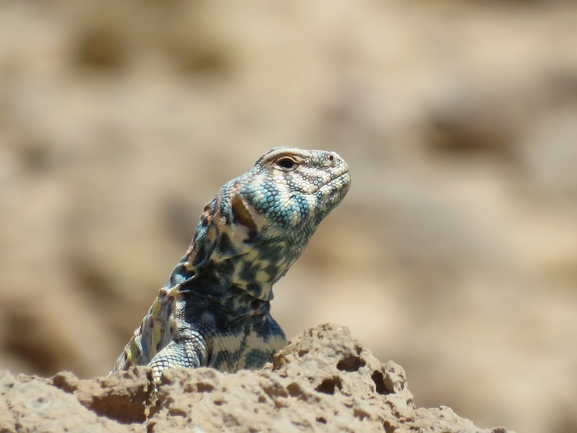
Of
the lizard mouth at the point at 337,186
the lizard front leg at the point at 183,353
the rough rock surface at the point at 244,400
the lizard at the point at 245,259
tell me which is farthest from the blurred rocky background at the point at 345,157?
the rough rock surface at the point at 244,400

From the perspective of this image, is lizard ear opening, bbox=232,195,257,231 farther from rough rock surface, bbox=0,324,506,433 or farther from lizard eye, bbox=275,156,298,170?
rough rock surface, bbox=0,324,506,433

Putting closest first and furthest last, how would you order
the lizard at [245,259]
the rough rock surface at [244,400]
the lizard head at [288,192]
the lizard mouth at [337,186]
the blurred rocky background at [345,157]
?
the rough rock surface at [244,400]
the lizard at [245,259]
the lizard head at [288,192]
the lizard mouth at [337,186]
the blurred rocky background at [345,157]

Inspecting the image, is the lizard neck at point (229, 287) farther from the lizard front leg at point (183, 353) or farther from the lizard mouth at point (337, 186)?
the lizard mouth at point (337, 186)

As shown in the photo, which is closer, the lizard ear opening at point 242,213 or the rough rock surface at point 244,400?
the rough rock surface at point 244,400

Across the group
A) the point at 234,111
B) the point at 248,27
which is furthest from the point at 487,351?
the point at 248,27

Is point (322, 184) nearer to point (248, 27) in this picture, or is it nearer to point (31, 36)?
point (248, 27)

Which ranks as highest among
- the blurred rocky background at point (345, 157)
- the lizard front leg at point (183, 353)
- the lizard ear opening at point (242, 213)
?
the blurred rocky background at point (345, 157)
